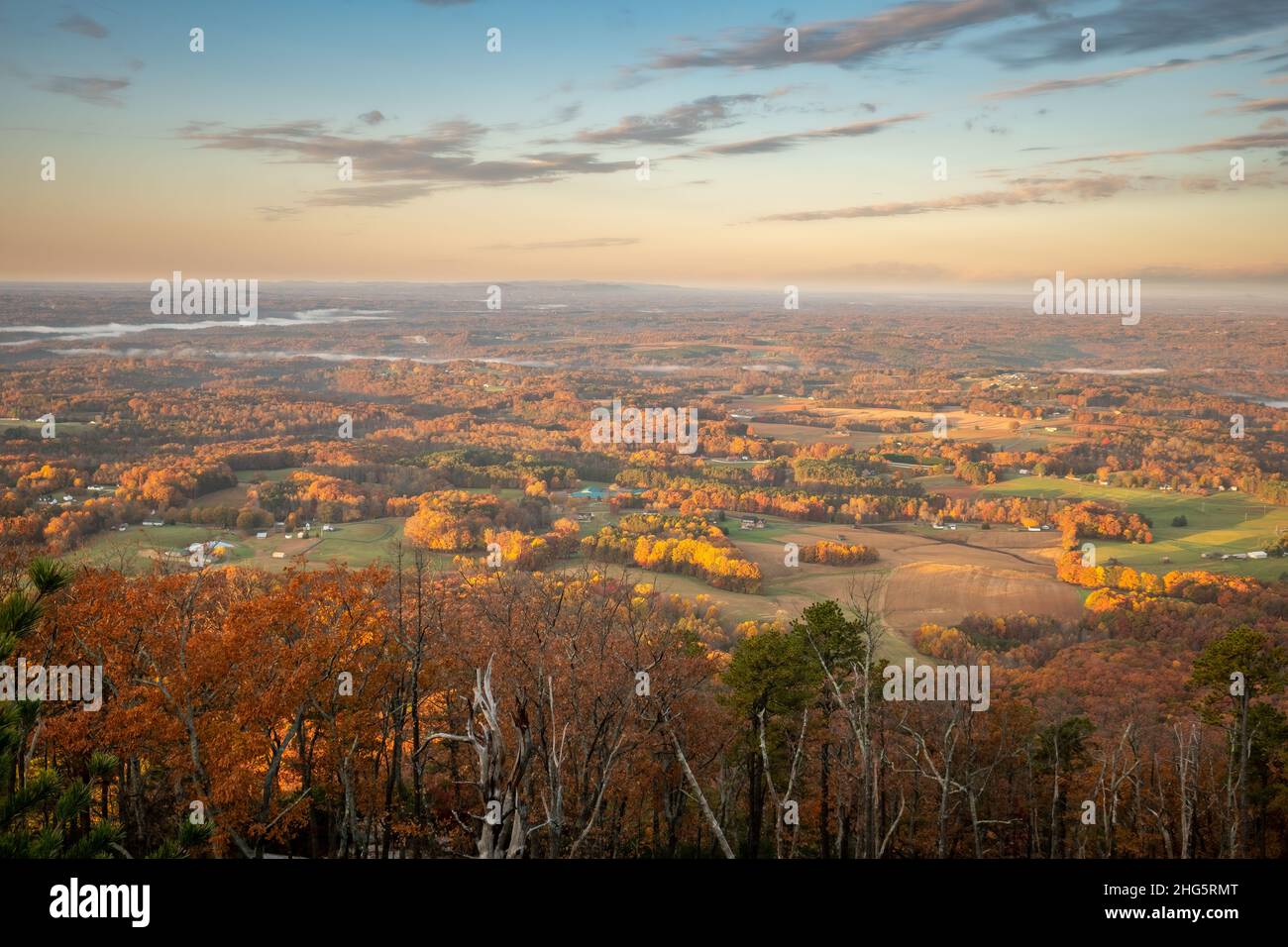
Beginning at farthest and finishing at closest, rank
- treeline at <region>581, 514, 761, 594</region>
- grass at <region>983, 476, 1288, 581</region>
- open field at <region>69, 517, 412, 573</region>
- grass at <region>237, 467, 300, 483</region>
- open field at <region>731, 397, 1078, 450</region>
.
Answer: open field at <region>731, 397, 1078, 450</region> < grass at <region>237, 467, 300, 483</region> < grass at <region>983, 476, 1288, 581</region> < treeline at <region>581, 514, 761, 594</region> < open field at <region>69, 517, 412, 573</region>

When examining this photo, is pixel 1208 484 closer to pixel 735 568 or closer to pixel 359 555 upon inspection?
pixel 735 568

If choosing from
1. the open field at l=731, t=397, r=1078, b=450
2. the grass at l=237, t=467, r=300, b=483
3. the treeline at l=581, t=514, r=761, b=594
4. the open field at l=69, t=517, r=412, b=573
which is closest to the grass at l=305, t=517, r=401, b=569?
the open field at l=69, t=517, r=412, b=573

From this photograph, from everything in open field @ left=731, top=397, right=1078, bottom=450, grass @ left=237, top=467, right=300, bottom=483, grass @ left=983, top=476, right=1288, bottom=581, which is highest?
open field @ left=731, top=397, right=1078, bottom=450

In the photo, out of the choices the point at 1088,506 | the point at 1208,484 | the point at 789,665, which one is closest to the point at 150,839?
the point at 789,665

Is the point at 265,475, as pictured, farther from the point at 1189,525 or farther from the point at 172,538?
the point at 1189,525

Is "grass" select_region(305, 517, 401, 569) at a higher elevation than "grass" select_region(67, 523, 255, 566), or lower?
lower

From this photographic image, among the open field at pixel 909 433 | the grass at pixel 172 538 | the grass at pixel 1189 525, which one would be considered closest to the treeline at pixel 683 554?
the grass at pixel 172 538

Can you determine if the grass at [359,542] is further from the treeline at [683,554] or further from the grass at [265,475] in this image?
the grass at [265,475]

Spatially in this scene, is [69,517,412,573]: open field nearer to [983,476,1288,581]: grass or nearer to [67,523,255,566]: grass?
[67,523,255,566]: grass
